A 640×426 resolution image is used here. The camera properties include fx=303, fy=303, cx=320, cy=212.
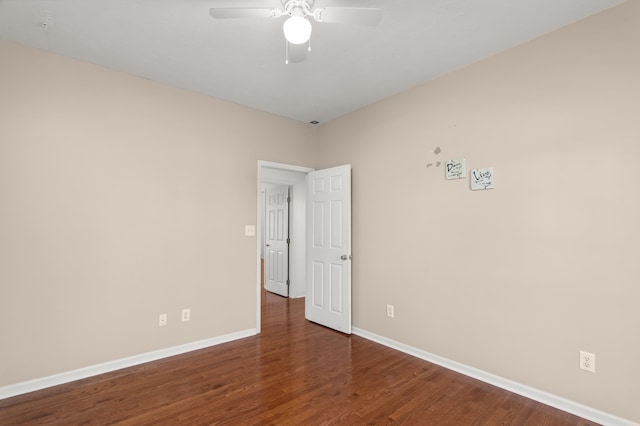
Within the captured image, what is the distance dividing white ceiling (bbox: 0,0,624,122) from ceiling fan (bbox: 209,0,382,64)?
5.6 inches

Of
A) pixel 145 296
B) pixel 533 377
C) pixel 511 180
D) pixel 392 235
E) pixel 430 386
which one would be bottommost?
pixel 430 386

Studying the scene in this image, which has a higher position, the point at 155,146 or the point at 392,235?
the point at 155,146

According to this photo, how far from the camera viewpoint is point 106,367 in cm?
273

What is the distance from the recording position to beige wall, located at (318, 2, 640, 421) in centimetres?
202

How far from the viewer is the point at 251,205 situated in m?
3.75

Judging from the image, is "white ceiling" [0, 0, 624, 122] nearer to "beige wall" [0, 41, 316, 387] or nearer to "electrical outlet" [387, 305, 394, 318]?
"beige wall" [0, 41, 316, 387]

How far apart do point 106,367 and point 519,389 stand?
3525 mm

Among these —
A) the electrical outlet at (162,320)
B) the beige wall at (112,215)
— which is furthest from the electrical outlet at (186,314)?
the electrical outlet at (162,320)

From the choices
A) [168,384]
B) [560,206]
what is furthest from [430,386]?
[168,384]

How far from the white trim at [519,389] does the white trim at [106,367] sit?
1.90 metres

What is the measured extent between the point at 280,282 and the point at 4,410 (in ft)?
12.7

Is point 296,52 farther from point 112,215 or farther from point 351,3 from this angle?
point 112,215

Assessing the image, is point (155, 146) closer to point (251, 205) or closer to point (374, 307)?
point (251, 205)

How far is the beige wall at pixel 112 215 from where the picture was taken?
95.6 inches
